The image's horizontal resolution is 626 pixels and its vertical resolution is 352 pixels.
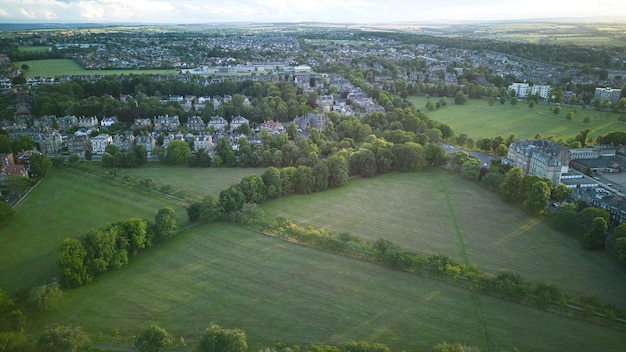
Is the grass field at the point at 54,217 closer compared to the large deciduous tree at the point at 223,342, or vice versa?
the large deciduous tree at the point at 223,342

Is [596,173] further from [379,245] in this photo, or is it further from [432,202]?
[379,245]

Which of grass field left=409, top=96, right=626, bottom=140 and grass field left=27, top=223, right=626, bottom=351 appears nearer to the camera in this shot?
grass field left=27, top=223, right=626, bottom=351

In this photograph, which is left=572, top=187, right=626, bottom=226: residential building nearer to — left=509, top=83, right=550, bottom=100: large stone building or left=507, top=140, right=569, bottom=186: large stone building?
left=507, top=140, right=569, bottom=186: large stone building

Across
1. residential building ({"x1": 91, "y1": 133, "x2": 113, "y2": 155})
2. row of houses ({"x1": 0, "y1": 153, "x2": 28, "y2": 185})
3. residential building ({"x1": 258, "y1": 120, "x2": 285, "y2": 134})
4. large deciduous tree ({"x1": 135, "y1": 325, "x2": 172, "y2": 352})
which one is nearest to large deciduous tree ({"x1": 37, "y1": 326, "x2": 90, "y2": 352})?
large deciduous tree ({"x1": 135, "y1": 325, "x2": 172, "y2": 352})

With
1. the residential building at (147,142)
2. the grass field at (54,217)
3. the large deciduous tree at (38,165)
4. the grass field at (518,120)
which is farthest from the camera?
the grass field at (518,120)

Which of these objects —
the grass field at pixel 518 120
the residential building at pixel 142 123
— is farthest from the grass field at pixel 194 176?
the grass field at pixel 518 120

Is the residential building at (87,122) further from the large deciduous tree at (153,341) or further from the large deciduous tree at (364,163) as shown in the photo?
the large deciduous tree at (153,341)

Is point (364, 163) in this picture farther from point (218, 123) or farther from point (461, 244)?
point (218, 123)
